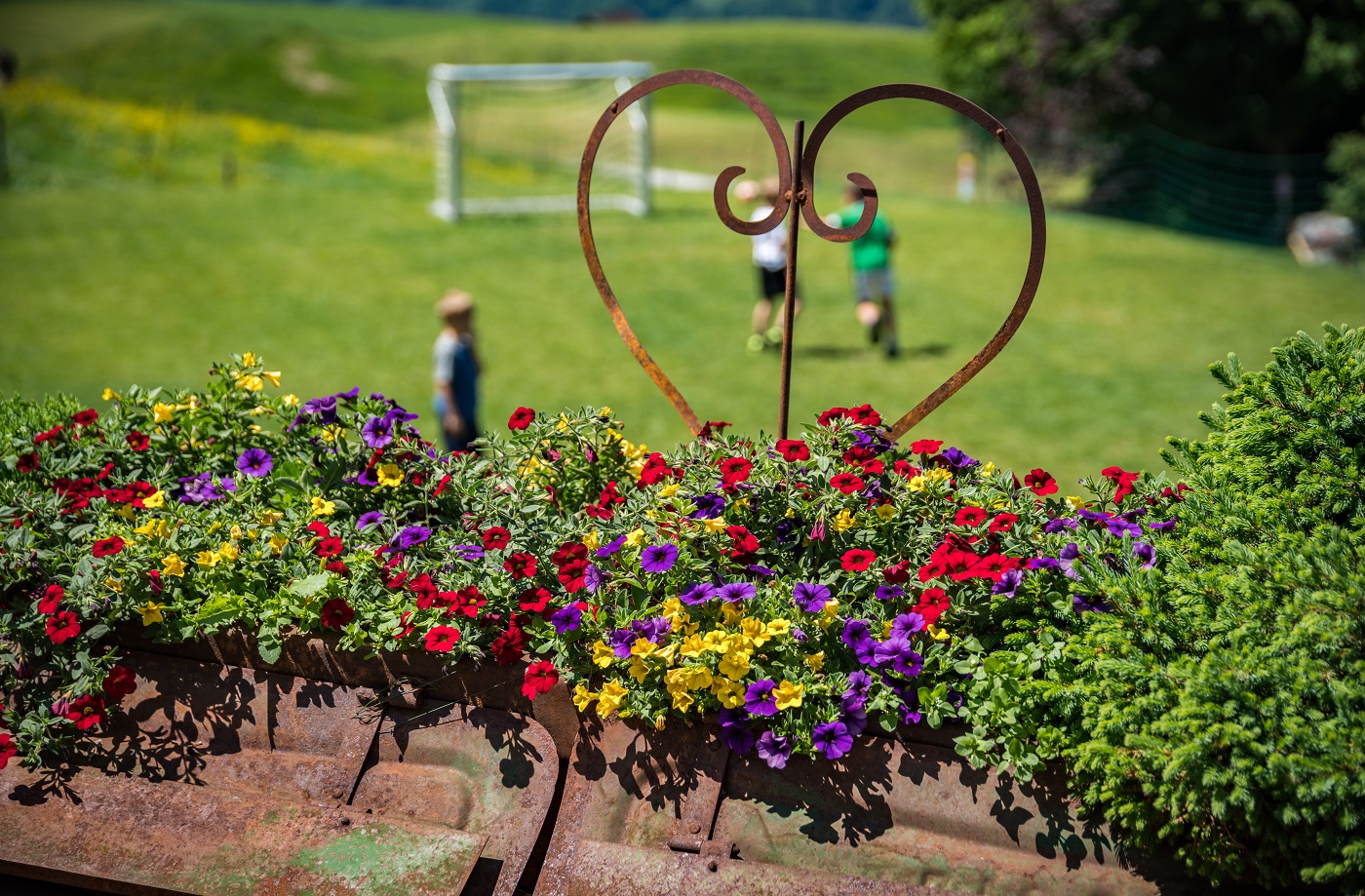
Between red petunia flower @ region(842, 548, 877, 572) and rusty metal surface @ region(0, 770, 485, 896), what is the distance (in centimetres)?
97

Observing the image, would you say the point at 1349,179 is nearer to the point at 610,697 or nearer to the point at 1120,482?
the point at 1120,482

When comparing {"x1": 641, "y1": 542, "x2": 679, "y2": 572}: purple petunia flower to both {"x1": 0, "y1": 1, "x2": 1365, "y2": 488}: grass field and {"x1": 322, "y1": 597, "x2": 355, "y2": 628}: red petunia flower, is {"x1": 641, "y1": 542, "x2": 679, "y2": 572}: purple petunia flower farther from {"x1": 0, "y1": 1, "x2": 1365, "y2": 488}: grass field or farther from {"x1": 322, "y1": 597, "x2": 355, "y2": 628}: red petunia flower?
{"x1": 0, "y1": 1, "x2": 1365, "y2": 488}: grass field

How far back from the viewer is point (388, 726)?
245 cm

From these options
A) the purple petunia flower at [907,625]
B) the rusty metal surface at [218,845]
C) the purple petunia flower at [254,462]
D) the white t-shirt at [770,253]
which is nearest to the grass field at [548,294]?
the white t-shirt at [770,253]

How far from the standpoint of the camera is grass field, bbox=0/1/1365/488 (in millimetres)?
9391

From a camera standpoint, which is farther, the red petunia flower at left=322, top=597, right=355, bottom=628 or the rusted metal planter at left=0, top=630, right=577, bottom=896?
the red petunia flower at left=322, top=597, right=355, bottom=628

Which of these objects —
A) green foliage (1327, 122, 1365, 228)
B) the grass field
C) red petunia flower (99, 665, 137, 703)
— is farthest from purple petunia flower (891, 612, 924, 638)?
green foliage (1327, 122, 1365, 228)

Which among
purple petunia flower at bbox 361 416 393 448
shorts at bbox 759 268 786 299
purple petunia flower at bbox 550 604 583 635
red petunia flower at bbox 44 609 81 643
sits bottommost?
red petunia flower at bbox 44 609 81 643

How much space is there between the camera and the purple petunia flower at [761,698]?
→ 2238 millimetres

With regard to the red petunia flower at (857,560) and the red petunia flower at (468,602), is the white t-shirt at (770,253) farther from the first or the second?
the red petunia flower at (468,602)

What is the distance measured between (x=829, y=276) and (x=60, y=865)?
11.9 meters

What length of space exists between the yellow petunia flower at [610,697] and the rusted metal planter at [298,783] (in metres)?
0.17

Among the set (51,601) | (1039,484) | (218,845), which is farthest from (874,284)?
(218,845)

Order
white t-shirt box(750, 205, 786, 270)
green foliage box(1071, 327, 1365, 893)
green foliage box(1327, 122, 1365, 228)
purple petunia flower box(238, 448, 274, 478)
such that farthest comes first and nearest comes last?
green foliage box(1327, 122, 1365, 228)
white t-shirt box(750, 205, 786, 270)
purple petunia flower box(238, 448, 274, 478)
green foliage box(1071, 327, 1365, 893)
